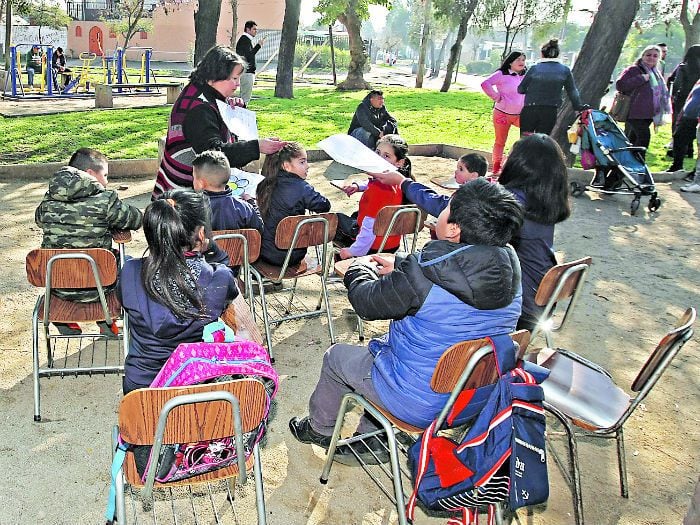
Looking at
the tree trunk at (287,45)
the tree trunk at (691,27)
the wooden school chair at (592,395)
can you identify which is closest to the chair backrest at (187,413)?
the wooden school chair at (592,395)

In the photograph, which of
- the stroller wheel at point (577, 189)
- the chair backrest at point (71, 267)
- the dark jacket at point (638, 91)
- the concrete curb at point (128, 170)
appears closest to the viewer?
the chair backrest at point (71, 267)

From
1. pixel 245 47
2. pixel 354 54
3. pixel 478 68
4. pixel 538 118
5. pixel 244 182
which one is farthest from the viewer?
pixel 478 68

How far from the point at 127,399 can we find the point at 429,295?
1052mm

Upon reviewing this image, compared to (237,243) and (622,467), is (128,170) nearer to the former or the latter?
(237,243)

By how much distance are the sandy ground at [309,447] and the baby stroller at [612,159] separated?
2.13m

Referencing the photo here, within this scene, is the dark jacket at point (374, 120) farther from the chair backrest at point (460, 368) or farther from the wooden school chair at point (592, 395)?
the chair backrest at point (460, 368)

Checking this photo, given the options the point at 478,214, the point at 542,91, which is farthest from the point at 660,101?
the point at 478,214

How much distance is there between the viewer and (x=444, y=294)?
7.72 feet

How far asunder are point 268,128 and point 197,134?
26.8ft

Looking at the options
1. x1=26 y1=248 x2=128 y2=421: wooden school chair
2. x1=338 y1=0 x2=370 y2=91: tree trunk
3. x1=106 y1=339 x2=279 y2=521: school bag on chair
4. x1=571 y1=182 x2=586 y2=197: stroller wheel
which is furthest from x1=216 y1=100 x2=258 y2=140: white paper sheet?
x1=338 y1=0 x2=370 y2=91: tree trunk

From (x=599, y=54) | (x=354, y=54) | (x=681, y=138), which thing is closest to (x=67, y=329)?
(x=599, y=54)

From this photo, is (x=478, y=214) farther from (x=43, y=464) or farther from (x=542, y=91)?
(x=542, y=91)

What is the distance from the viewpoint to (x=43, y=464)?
119 inches

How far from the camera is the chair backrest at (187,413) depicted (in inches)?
75.9
